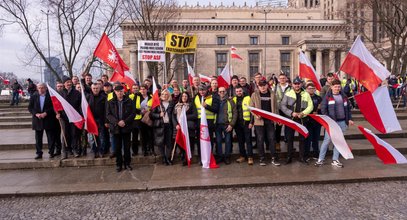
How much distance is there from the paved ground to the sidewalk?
17cm

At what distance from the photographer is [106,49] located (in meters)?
8.63

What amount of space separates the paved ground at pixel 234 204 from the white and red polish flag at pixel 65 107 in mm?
2284

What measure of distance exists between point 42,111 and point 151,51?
3753 mm

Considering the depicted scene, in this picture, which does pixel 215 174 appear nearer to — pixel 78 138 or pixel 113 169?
pixel 113 169

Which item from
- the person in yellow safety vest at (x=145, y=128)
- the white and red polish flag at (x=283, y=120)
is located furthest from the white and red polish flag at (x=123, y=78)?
the white and red polish flag at (x=283, y=120)

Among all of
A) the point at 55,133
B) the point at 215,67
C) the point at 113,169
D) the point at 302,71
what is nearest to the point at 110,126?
the point at 113,169

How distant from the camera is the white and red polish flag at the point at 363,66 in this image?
6953mm

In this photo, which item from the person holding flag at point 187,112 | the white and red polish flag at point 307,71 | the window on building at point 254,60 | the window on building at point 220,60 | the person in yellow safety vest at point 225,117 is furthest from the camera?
the window on building at point 254,60

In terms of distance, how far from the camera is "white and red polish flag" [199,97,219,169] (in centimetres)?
718

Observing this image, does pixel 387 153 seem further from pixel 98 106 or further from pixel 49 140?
pixel 49 140

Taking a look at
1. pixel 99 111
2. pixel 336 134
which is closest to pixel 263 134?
pixel 336 134

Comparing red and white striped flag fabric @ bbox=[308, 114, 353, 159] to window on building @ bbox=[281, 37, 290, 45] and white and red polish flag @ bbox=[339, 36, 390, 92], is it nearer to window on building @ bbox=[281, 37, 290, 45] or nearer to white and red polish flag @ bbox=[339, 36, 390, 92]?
white and red polish flag @ bbox=[339, 36, 390, 92]

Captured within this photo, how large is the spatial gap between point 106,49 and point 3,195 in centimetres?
469

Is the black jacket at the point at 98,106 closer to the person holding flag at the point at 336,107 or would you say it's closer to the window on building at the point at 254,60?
the person holding flag at the point at 336,107
